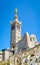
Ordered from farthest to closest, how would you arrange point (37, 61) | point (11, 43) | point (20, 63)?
point (11, 43), point (20, 63), point (37, 61)

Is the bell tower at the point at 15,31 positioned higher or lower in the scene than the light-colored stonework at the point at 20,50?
higher

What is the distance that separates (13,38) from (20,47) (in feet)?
65.2

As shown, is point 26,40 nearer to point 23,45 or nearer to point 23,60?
point 23,45

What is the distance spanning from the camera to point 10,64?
2371 inches

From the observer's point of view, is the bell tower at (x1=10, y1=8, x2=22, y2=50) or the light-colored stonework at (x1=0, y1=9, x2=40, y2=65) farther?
the bell tower at (x1=10, y1=8, x2=22, y2=50)

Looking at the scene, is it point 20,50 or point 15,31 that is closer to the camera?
point 20,50

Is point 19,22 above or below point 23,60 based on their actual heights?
above

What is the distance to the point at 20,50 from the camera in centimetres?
8469

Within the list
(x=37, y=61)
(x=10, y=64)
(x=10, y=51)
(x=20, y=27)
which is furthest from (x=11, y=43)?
(x=37, y=61)

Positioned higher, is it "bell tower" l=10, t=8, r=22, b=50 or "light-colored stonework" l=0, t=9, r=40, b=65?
"bell tower" l=10, t=8, r=22, b=50

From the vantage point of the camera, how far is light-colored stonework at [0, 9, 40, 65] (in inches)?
2324

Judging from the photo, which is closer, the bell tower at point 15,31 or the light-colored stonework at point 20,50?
the light-colored stonework at point 20,50

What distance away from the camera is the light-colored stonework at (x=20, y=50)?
194 feet

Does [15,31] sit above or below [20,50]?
above
